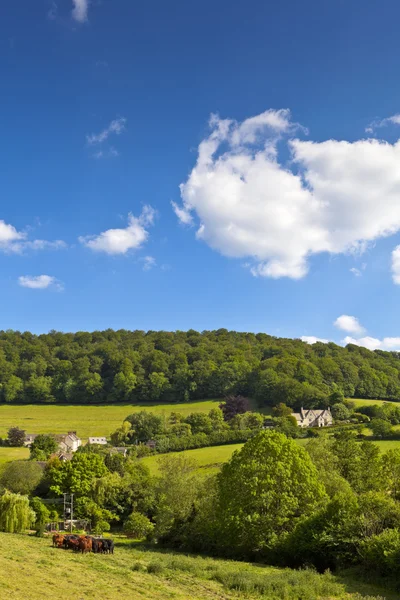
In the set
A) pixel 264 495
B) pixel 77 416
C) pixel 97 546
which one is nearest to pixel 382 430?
pixel 264 495

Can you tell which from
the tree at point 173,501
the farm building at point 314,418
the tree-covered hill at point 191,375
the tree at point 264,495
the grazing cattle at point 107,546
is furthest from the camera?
the tree-covered hill at point 191,375

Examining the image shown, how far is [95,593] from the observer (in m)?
18.6

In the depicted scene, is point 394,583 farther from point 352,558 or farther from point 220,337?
point 220,337

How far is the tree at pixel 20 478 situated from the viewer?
2221 inches

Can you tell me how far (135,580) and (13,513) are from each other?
25639 millimetres

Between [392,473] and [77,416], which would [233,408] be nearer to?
[77,416]

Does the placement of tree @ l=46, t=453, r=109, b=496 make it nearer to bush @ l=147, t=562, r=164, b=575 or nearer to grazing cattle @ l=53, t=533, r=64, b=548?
grazing cattle @ l=53, t=533, r=64, b=548

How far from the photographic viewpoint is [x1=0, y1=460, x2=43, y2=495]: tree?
56406 mm

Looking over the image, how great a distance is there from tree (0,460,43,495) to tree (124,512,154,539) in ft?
51.8

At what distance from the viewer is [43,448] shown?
252ft

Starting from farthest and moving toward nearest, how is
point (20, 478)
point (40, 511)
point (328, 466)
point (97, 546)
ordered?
point (20, 478), point (40, 511), point (328, 466), point (97, 546)

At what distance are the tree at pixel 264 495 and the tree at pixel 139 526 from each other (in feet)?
46.0

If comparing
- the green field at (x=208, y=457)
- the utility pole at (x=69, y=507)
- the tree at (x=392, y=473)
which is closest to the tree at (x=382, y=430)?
the green field at (x=208, y=457)

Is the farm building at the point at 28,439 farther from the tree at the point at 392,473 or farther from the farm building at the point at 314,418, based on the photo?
the tree at the point at 392,473
